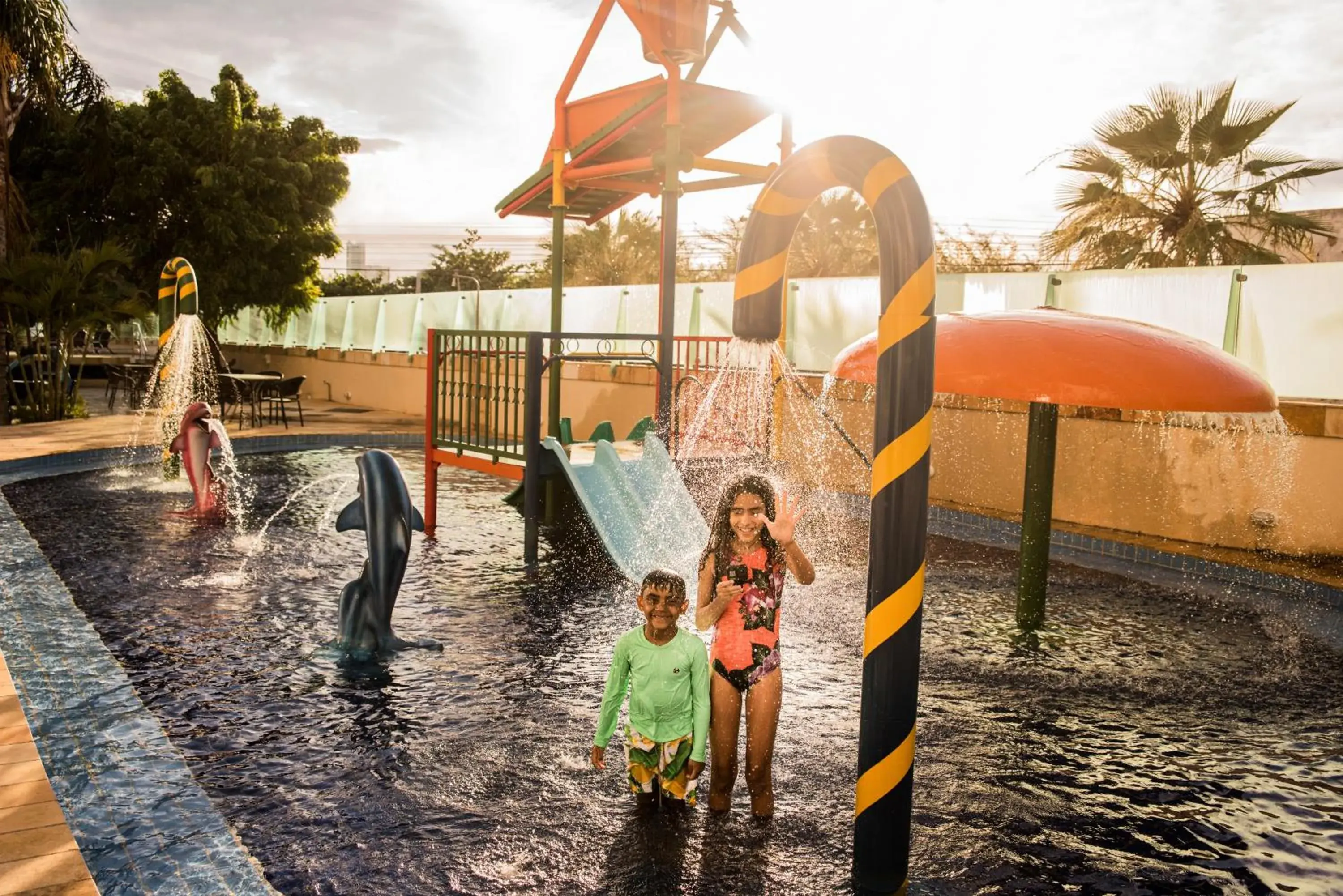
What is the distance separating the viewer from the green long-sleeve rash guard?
12.2 feet

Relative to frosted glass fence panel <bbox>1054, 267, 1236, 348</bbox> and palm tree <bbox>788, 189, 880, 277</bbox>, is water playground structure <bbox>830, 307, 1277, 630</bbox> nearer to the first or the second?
frosted glass fence panel <bbox>1054, 267, 1236, 348</bbox>

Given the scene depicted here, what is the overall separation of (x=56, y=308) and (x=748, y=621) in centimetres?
1706

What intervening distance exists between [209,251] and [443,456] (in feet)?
57.2

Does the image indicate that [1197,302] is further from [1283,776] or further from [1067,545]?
[1283,776]

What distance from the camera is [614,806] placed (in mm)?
3977

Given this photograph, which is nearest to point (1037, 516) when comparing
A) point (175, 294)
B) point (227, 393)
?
point (175, 294)

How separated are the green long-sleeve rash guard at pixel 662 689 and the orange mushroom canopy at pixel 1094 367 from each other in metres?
2.07

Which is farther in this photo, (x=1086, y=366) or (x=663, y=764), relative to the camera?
(x=1086, y=366)

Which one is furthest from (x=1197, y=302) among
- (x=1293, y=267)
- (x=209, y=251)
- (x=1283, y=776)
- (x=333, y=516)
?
(x=209, y=251)

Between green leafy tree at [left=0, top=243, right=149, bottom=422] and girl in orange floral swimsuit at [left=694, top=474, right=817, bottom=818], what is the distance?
16731 millimetres

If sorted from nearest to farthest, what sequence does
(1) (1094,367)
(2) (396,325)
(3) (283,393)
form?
(1) (1094,367), (3) (283,393), (2) (396,325)

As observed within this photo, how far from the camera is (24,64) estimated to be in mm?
17578

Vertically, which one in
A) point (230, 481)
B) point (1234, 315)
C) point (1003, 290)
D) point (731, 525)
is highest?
point (1003, 290)

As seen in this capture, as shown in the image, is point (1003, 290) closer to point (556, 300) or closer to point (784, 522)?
point (556, 300)
